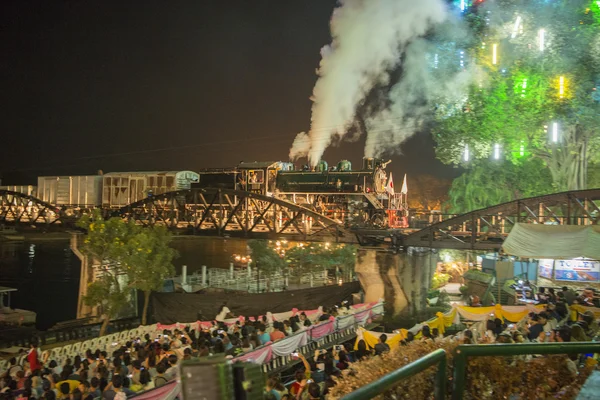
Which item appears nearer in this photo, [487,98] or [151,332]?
[151,332]

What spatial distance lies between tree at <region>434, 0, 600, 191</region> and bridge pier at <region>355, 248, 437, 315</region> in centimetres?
1100

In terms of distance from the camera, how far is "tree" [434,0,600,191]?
22.5m

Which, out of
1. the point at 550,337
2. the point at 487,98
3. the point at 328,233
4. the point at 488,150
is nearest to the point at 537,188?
the point at 488,150

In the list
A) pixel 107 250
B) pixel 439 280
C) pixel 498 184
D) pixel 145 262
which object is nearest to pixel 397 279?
pixel 439 280

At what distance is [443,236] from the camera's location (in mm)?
19266

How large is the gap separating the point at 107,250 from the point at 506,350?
72.0 feet

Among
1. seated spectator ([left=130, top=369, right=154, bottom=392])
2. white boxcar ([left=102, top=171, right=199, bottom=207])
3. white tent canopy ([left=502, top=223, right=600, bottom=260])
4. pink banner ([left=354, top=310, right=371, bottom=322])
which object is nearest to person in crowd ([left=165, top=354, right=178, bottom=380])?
seated spectator ([left=130, top=369, right=154, bottom=392])

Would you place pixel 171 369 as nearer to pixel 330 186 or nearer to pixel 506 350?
pixel 506 350

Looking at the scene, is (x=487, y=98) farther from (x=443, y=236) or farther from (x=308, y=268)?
(x=308, y=268)

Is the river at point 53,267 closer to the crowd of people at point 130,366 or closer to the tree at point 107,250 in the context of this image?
the tree at point 107,250

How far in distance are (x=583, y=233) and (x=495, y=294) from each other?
9368 mm

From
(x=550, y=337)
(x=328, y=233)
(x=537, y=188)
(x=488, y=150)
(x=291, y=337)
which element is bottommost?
(x=291, y=337)

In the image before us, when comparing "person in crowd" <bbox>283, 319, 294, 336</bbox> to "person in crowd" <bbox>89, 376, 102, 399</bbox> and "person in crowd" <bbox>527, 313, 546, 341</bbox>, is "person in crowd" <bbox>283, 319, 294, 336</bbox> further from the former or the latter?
"person in crowd" <bbox>527, 313, 546, 341</bbox>

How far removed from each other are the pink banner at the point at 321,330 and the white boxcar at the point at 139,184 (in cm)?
2504
